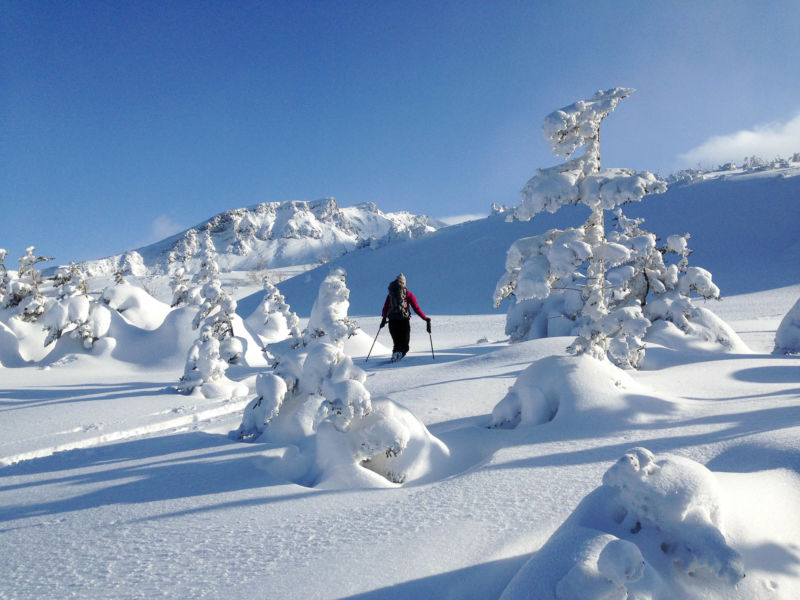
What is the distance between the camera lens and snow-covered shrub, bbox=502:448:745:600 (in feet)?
4.64

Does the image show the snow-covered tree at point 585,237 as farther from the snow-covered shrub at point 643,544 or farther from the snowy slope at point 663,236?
the snowy slope at point 663,236

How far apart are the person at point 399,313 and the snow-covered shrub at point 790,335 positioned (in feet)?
21.6

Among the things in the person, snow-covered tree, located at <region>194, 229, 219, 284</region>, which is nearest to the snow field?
the person

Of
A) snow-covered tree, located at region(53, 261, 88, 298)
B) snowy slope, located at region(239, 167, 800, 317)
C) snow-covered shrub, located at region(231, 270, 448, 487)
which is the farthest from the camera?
snowy slope, located at region(239, 167, 800, 317)

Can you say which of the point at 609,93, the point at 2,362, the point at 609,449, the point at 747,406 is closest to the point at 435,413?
the point at 609,449

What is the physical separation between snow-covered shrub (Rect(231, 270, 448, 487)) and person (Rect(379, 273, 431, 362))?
173 inches

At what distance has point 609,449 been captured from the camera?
11.4 ft

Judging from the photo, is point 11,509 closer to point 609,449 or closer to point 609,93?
point 609,449

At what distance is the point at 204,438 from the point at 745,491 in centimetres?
427

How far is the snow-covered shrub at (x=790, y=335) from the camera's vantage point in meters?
8.48

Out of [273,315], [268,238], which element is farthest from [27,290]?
[268,238]

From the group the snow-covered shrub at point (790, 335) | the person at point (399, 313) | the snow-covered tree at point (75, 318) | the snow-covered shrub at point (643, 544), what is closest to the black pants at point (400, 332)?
the person at point (399, 313)

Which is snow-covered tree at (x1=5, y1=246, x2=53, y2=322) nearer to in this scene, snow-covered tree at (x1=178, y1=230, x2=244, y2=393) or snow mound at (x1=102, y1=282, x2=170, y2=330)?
snow mound at (x1=102, y1=282, x2=170, y2=330)

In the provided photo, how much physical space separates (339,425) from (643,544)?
2327mm
